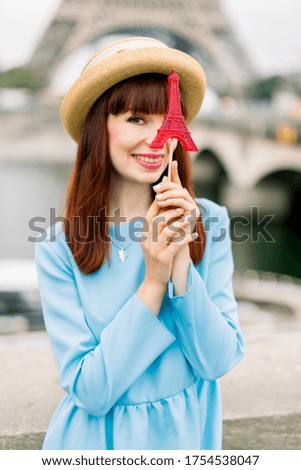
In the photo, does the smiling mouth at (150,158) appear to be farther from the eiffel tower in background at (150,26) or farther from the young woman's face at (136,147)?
the eiffel tower in background at (150,26)

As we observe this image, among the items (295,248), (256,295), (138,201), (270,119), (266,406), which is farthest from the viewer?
(270,119)

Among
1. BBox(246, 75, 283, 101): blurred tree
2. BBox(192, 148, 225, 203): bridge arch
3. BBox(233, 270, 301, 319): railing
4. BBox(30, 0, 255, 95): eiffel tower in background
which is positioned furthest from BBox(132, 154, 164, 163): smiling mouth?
BBox(246, 75, 283, 101): blurred tree

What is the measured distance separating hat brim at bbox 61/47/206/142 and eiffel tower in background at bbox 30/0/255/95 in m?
24.5

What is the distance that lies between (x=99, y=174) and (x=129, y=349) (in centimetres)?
28

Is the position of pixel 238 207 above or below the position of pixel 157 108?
below

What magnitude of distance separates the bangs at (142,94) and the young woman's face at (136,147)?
1cm

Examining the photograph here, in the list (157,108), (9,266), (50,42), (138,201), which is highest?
(50,42)

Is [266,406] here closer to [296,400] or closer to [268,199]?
[296,400]

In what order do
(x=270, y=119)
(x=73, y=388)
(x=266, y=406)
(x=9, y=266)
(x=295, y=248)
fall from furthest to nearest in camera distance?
(x=270, y=119) → (x=295, y=248) → (x=9, y=266) → (x=266, y=406) → (x=73, y=388)

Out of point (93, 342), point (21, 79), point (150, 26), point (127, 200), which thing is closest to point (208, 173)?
point (150, 26)

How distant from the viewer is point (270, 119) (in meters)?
15.5

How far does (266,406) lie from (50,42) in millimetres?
25503

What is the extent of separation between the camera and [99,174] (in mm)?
993

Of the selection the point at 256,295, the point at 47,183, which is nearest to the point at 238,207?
the point at 47,183
